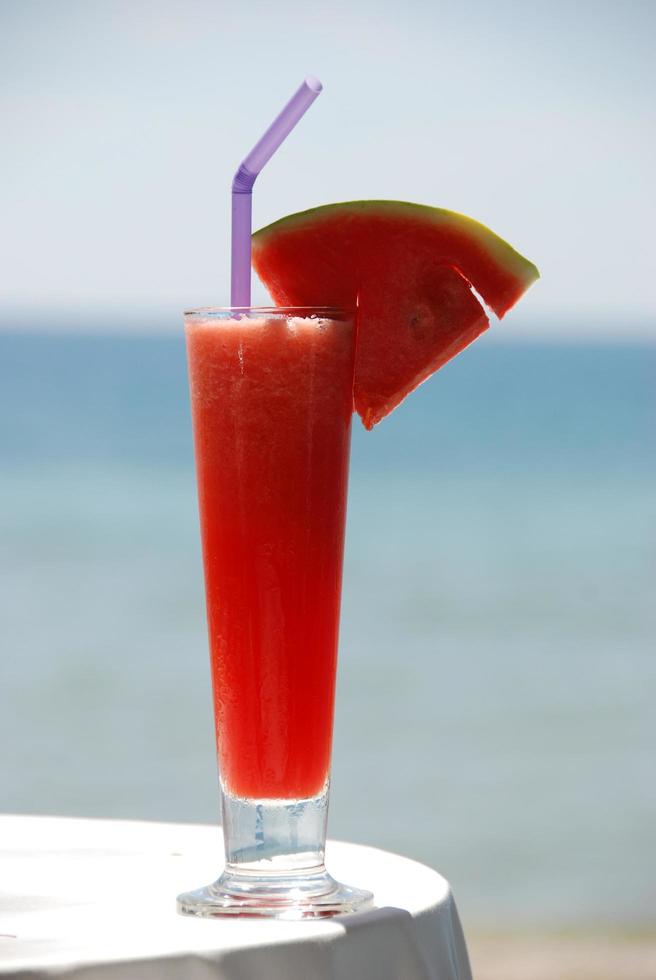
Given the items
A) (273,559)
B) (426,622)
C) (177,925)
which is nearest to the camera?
(177,925)

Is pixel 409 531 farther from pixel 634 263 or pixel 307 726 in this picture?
pixel 307 726

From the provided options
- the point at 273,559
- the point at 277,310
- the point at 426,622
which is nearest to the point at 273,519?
the point at 273,559

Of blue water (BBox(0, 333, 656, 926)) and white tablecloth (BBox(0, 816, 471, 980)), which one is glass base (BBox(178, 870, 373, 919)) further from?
blue water (BBox(0, 333, 656, 926))

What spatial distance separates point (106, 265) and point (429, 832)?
1094cm

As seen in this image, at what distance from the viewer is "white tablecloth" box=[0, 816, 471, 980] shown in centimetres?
90

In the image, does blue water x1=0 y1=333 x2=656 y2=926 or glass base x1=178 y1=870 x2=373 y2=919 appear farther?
blue water x1=0 y1=333 x2=656 y2=926

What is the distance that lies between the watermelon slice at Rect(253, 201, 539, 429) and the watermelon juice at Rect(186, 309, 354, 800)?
76 millimetres

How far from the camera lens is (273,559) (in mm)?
1079

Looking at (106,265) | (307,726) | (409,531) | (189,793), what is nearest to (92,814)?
(189,793)

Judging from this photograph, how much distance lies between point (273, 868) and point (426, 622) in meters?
9.10

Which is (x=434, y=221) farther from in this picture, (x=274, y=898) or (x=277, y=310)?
(x=274, y=898)

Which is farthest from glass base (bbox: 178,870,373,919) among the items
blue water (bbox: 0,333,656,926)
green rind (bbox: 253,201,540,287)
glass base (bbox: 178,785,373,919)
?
blue water (bbox: 0,333,656,926)

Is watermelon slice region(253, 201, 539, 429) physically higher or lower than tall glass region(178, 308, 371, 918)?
higher

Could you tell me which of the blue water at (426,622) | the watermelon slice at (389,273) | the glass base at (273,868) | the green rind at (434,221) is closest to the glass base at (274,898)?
the glass base at (273,868)
